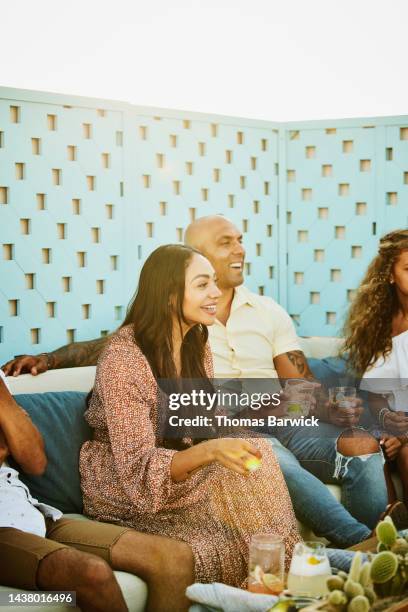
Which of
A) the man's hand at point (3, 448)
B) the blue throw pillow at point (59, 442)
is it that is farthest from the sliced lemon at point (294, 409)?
the man's hand at point (3, 448)

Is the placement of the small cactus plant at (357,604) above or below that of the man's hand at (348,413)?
below

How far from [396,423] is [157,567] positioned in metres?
1.22

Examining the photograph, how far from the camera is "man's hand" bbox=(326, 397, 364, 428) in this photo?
327 cm

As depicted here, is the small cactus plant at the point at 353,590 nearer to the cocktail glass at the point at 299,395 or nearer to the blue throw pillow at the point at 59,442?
the blue throw pillow at the point at 59,442

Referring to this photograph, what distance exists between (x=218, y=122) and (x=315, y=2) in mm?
764

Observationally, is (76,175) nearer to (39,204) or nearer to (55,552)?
(39,204)

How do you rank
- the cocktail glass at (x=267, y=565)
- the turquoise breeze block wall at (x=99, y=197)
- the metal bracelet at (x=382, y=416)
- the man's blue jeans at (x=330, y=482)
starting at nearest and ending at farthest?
the cocktail glass at (x=267, y=565)
the man's blue jeans at (x=330, y=482)
the metal bracelet at (x=382, y=416)
the turquoise breeze block wall at (x=99, y=197)

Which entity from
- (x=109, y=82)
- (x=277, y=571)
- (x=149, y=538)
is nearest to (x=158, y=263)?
(x=149, y=538)

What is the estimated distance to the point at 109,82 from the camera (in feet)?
13.4

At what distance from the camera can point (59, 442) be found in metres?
2.74

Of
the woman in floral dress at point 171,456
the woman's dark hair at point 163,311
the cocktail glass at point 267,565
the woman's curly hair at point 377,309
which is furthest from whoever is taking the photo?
the woman's curly hair at point 377,309

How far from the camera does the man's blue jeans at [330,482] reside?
9.37 feet

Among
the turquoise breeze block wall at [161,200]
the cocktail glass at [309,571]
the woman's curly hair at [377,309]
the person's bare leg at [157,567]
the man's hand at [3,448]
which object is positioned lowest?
the person's bare leg at [157,567]

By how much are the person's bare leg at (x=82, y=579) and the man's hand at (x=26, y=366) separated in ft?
3.22
